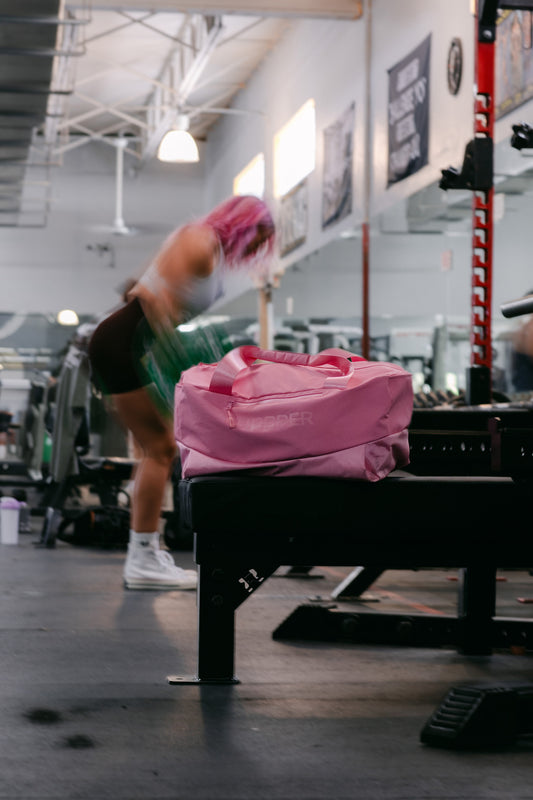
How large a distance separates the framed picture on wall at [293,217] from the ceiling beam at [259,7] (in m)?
2.18

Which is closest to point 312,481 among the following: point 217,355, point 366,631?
point 366,631

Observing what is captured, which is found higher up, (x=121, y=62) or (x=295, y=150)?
(x=121, y=62)

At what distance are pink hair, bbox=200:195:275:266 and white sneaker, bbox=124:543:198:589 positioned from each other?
3.59ft

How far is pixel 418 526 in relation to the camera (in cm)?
219

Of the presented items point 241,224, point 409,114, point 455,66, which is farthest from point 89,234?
point 241,224

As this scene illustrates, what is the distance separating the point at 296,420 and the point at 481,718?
0.63m

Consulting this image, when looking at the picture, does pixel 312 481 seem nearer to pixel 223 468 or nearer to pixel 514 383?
pixel 223 468

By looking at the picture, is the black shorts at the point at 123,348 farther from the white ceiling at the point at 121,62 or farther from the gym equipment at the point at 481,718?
the white ceiling at the point at 121,62

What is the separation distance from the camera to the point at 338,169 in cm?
944

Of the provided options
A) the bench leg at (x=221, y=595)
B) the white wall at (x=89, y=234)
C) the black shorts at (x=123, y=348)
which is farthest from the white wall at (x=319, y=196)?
the bench leg at (x=221, y=595)

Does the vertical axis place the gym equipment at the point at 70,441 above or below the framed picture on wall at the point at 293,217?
below

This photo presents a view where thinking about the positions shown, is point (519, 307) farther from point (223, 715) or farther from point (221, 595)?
point (223, 715)

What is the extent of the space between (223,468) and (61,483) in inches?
141

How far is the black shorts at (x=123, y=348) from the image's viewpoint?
3711 mm
